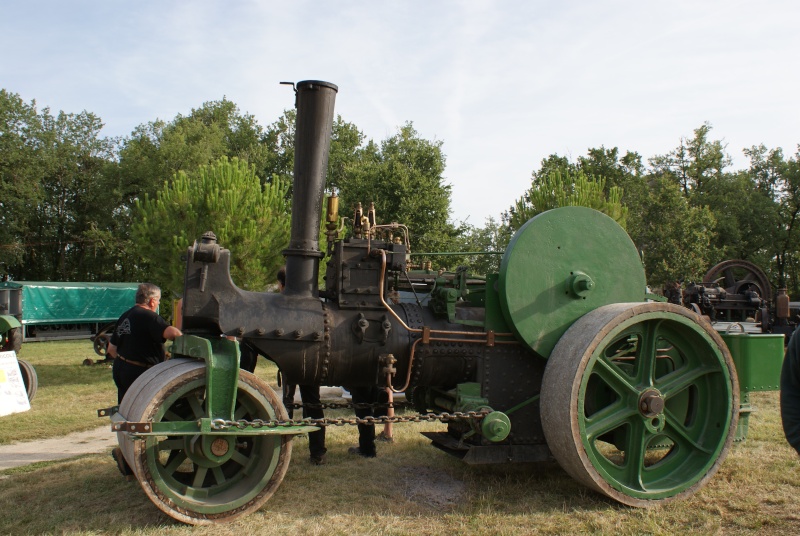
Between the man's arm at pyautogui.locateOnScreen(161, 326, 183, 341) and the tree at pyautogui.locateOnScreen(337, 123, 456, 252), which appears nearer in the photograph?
the man's arm at pyautogui.locateOnScreen(161, 326, 183, 341)

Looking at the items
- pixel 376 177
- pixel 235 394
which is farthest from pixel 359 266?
pixel 376 177

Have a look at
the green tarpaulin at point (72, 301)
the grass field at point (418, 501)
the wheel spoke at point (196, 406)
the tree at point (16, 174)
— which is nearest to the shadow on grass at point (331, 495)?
the grass field at point (418, 501)

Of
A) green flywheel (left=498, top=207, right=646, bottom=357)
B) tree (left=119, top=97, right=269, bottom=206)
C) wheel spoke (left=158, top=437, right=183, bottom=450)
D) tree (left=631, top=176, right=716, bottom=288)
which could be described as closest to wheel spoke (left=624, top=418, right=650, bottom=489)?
green flywheel (left=498, top=207, right=646, bottom=357)

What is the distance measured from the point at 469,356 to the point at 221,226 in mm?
12483

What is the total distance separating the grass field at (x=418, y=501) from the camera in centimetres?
421

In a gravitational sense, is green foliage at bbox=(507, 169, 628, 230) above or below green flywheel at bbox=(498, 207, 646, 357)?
above

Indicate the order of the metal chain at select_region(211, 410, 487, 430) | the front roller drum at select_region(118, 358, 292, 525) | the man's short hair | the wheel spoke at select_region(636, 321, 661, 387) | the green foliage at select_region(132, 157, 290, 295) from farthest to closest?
the green foliage at select_region(132, 157, 290, 295), the man's short hair, the wheel spoke at select_region(636, 321, 661, 387), the metal chain at select_region(211, 410, 487, 430), the front roller drum at select_region(118, 358, 292, 525)

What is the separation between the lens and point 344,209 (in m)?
28.0

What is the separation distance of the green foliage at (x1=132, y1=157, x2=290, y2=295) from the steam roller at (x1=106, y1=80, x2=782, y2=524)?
1132 centimetres

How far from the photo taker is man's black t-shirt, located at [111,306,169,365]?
527 centimetres

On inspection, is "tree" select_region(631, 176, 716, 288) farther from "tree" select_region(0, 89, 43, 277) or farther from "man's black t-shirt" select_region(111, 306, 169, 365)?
"tree" select_region(0, 89, 43, 277)

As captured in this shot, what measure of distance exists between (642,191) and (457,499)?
36.3 meters

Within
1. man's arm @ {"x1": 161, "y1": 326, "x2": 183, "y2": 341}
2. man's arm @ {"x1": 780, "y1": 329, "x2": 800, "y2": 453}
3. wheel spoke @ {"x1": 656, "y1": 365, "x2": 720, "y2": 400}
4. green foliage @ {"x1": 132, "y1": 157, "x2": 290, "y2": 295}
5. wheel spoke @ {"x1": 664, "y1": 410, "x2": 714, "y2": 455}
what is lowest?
wheel spoke @ {"x1": 664, "y1": 410, "x2": 714, "y2": 455}

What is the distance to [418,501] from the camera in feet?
15.8
